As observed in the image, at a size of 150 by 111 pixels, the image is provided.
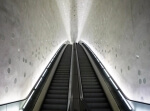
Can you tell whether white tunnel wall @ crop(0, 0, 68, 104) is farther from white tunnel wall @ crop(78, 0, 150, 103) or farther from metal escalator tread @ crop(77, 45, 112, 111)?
white tunnel wall @ crop(78, 0, 150, 103)

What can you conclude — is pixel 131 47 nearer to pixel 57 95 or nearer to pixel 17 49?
pixel 57 95

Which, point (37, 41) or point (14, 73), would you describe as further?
point (37, 41)

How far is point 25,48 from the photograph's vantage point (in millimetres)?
5312

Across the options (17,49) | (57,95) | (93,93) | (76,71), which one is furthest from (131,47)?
(17,49)

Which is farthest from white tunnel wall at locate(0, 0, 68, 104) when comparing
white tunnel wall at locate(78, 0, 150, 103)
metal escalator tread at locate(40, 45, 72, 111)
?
white tunnel wall at locate(78, 0, 150, 103)

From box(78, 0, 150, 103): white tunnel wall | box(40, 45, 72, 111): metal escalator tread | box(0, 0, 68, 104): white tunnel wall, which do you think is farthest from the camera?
box(40, 45, 72, 111): metal escalator tread

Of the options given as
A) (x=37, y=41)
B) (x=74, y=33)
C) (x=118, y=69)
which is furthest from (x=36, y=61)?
(x=74, y=33)

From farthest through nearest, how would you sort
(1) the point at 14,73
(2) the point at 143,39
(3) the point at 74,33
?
(3) the point at 74,33
(1) the point at 14,73
(2) the point at 143,39

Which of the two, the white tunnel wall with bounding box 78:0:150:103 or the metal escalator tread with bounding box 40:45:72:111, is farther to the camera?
the metal escalator tread with bounding box 40:45:72:111

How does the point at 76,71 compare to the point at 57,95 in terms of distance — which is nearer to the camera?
the point at 57,95

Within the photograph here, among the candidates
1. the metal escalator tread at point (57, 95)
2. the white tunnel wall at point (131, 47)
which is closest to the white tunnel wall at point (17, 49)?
the metal escalator tread at point (57, 95)

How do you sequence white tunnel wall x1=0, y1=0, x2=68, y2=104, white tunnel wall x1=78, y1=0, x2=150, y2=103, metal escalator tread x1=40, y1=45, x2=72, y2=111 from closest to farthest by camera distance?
white tunnel wall x1=0, y1=0, x2=68, y2=104
white tunnel wall x1=78, y1=0, x2=150, y2=103
metal escalator tread x1=40, y1=45, x2=72, y2=111

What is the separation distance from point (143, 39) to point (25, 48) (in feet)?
10.2

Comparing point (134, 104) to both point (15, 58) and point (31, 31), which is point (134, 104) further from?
point (31, 31)
